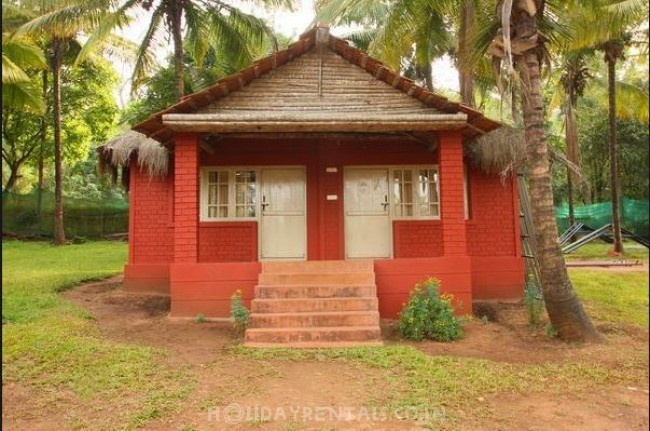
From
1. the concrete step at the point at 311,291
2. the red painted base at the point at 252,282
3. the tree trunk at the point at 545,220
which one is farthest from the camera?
the red painted base at the point at 252,282

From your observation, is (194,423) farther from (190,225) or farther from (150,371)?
(190,225)

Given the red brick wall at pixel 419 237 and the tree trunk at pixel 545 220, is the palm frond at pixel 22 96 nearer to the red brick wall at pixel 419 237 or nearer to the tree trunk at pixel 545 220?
→ the red brick wall at pixel 419 237

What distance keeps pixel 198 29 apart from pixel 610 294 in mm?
11495

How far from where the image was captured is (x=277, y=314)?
22.1ft

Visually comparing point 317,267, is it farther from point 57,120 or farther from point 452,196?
point 57,120

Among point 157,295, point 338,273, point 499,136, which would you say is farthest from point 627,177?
point 157,295

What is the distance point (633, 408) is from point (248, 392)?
3.44 meters

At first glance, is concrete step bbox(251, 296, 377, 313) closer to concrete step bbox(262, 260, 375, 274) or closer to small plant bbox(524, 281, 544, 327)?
concrete step bbox(262, 260, 375, 274)

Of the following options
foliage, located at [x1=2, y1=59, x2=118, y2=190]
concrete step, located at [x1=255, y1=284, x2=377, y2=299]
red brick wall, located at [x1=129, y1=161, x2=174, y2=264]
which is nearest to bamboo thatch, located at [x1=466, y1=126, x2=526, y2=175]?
concrete step, located at [x1=255, y1=284, x2=377, y2=299]

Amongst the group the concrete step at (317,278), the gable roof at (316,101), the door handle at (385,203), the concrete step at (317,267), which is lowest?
the concrete step at (317,278)

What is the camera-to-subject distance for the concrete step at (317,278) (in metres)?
7.40

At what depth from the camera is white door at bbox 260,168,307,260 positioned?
952 cm

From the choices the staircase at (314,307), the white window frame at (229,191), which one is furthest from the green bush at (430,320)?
the white window frame at (229,191)

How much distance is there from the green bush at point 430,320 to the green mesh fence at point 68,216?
58.3ft
